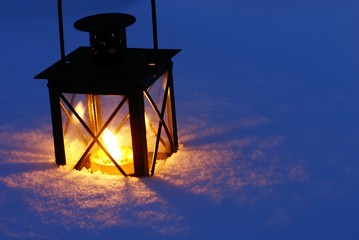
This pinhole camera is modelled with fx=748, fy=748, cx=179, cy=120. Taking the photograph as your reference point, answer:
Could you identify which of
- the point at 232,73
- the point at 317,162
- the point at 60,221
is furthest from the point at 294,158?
the point at 232,73

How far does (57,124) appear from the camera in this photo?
71.0 inches

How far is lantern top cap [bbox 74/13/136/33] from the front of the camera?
1690 millimetres

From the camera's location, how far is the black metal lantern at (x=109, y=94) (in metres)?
1.70

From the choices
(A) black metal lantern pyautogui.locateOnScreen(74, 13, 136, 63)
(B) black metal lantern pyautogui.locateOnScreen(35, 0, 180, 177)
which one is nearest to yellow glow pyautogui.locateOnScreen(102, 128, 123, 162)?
(B) black metal lantern pyautogui.locateOnScreen(35, 0, 180, 177)

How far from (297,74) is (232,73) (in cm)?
23

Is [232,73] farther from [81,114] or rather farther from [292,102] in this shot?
[81,114]

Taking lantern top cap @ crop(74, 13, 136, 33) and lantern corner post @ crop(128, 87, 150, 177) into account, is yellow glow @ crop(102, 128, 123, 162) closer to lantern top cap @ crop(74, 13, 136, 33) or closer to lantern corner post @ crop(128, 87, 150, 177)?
lantern corner post @ crop(128, 87, 150, 177)

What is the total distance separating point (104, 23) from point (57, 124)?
0.91 feet

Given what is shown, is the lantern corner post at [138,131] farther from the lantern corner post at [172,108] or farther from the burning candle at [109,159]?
the lantern corner post at [172,108]

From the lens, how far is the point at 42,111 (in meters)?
2.31

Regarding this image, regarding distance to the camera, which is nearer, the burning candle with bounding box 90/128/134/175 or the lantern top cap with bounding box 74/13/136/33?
the lantern top cap with bounding box 74/13/136/33

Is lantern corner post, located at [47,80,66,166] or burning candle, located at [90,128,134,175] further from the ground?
lantern corner post, located at [47,80,66,166]

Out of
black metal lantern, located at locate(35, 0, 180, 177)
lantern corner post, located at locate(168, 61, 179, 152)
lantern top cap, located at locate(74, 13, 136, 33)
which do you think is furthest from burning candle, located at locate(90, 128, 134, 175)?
lantern top cap, located at locate(74, 13, 136, 33)

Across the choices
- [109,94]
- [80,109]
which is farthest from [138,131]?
[80,109]
